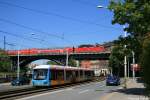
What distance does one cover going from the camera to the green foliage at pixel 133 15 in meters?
31.4

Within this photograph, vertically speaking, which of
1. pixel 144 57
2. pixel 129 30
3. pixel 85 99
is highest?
pixel 129 30

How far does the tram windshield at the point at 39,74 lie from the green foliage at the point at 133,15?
15744mm

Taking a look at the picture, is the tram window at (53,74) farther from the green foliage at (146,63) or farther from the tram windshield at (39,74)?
the green foliage at (146,63)

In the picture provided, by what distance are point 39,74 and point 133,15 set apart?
19.0 m

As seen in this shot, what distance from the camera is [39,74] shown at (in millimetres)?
47938

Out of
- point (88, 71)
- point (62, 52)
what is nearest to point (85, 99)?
point (88, 71)

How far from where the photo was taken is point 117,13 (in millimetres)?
33062

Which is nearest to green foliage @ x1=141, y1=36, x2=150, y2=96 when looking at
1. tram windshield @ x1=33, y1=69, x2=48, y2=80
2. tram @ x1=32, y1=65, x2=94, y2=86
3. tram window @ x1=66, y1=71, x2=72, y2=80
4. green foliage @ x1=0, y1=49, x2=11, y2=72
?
tram @ x1=32, y1=65, x2=94, y2=86

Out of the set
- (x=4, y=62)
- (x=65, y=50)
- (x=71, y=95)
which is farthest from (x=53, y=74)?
(x=4, y=62)

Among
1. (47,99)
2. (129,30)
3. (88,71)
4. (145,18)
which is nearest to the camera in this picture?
(47,99)

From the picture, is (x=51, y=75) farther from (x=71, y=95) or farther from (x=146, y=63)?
(x=146, y=63)

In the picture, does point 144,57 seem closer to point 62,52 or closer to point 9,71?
point 62,52

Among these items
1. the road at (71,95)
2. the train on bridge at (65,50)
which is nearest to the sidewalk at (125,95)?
the road at (71,95)

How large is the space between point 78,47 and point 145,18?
3466 inches
